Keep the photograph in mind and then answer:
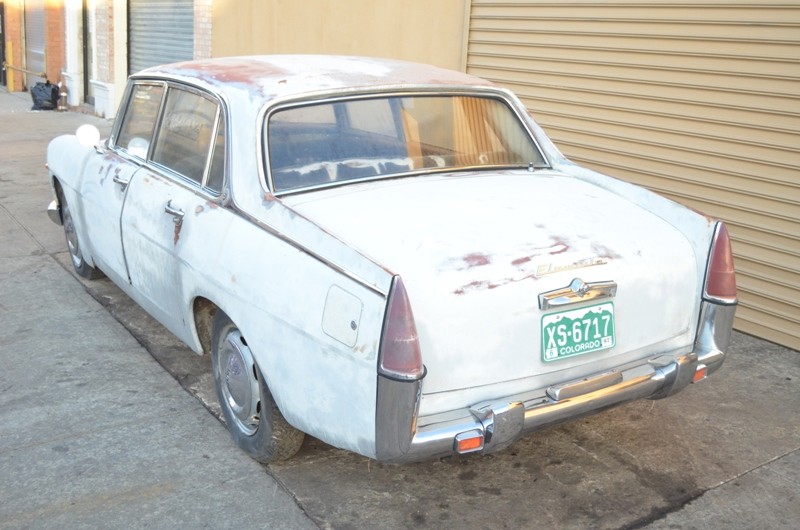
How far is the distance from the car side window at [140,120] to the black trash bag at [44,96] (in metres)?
12.7

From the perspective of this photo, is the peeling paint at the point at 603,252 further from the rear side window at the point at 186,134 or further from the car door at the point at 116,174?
the car door at the point at 116,174

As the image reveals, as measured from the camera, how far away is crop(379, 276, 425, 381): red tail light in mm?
2881

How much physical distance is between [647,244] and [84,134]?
3.51 meters

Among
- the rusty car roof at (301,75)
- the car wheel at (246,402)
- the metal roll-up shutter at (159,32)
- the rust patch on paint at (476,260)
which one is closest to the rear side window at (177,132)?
the rusty car roof at (301,75)

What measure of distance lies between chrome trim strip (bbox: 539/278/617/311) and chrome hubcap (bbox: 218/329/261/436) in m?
1.25

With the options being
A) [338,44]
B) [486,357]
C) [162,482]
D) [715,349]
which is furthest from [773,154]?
[338,44]

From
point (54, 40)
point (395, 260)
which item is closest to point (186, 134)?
point (395, 260)

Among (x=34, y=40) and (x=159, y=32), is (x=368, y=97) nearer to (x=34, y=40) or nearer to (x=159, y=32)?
(x=159, y=32)

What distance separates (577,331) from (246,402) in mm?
1424

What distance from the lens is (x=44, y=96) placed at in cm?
1666

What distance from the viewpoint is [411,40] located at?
880 centimetres

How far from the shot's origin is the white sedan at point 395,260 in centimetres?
304

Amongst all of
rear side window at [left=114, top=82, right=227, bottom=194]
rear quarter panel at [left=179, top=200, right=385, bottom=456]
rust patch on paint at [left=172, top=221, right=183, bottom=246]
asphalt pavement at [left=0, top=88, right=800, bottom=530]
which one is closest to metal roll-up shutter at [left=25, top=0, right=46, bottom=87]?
rear side window at [left=114, top=82, right=227, bottom=194]

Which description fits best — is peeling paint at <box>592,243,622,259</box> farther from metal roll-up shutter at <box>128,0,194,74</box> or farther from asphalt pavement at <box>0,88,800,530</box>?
metal roll-up shutter at <box>128,0,194,74</box>
